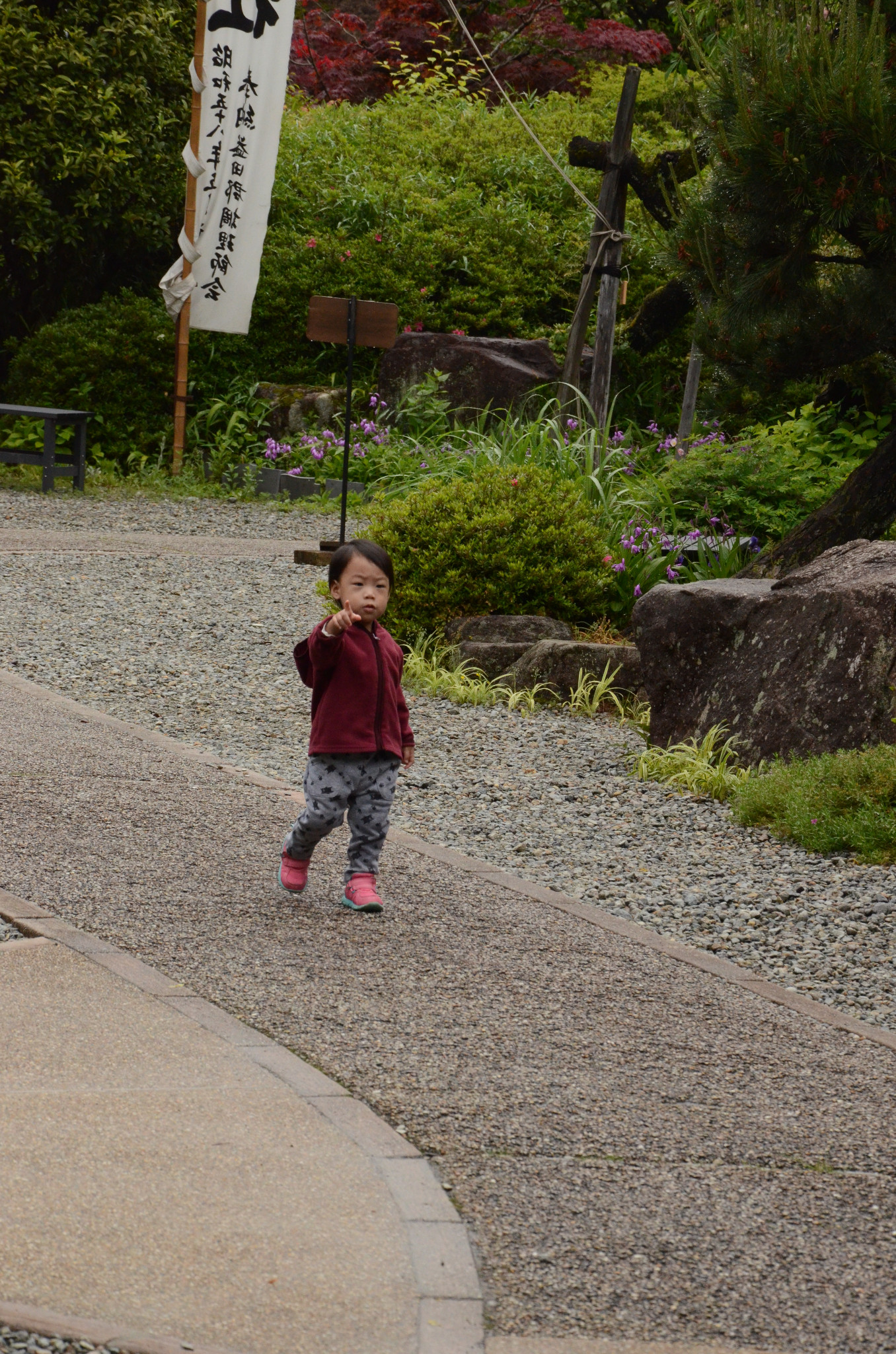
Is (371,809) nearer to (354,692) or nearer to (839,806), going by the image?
(354,692)

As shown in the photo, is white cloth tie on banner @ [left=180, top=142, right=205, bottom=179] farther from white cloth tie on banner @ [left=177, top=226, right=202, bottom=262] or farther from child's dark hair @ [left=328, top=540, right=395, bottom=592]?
child's dark hair @ [left=328, top=540, right=395, bottom=592]

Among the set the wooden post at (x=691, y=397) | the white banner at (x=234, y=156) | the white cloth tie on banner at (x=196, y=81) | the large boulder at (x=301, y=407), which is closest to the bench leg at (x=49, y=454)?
the white banner at (x=234, y=156)

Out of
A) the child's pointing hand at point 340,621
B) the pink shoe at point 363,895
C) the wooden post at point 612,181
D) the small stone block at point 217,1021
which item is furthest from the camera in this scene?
the wooden post at point 612,181

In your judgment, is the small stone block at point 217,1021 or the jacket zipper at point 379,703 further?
the jacket zipper at point 379,703

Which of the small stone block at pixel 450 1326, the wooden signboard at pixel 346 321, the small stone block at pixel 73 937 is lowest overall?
the small stone block at pixel 73 937

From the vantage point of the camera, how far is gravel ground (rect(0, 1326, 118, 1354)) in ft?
6.56

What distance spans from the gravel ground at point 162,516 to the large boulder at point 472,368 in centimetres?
204

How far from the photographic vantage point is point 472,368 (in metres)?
14.3

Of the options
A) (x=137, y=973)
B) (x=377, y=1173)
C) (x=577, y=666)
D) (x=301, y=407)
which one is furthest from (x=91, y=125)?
(x=377, y=1173)

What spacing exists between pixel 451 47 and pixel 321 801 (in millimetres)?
19792

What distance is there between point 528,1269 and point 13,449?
43.4ft

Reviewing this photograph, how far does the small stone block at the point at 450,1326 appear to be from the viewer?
210 cm

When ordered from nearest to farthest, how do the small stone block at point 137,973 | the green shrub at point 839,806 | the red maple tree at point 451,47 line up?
the small stone block at point 137,973
the green shrub at point 839,806
the red maple tree at point 451,47

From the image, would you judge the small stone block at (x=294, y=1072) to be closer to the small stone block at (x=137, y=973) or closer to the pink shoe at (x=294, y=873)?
Answer: the small stone block at (x=137, y=973)
